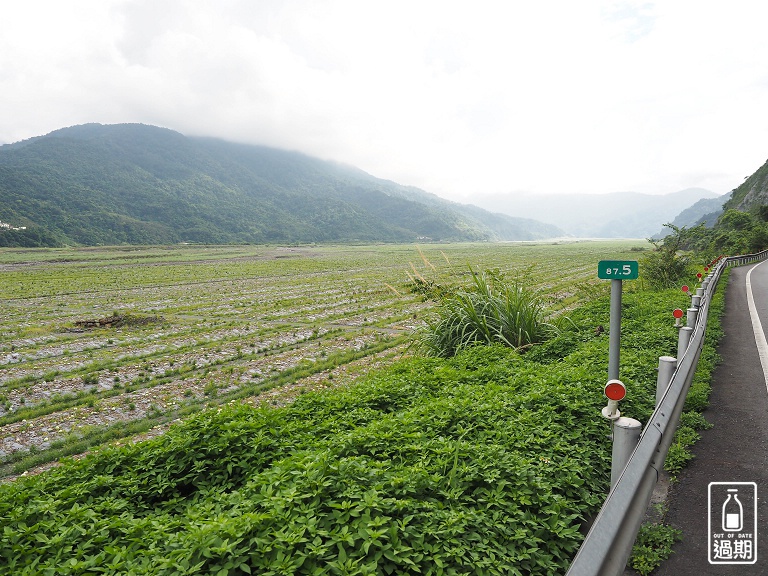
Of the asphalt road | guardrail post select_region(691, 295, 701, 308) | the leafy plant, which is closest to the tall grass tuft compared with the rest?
guardrail post select_region(691, 295, 701, 308)

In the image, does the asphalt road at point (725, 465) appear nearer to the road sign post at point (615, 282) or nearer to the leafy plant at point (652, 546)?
the leafy plant at point (652, 546)

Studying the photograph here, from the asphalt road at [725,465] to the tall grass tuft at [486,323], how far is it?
3.12 m

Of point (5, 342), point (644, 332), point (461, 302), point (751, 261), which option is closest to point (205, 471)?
point (461, 302)

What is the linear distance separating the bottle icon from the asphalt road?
5 cm

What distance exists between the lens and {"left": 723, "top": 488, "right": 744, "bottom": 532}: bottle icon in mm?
3166

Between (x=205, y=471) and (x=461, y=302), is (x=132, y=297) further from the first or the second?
(x=205, y=471)

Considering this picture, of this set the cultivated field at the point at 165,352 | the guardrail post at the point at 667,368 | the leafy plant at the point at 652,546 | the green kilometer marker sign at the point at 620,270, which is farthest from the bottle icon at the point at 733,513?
the cultivated field at the point at 165,352

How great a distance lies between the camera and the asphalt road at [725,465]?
2.87m

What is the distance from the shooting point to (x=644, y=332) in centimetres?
833

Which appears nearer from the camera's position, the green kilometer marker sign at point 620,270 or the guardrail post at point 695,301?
the green kilometer marker sign at point 620,270

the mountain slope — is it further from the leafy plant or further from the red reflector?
the leafy plant

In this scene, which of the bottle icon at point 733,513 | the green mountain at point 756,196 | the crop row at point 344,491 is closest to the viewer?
the crop row at point 344,491

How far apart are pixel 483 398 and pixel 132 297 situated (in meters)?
24.3

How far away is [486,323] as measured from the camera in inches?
356
